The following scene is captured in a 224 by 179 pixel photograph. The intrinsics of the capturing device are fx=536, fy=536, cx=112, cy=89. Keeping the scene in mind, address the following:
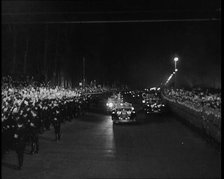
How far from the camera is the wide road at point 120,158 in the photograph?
16.2m

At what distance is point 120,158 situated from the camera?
20.0 meters

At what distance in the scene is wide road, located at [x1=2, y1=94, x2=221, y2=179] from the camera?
1625 centimetres

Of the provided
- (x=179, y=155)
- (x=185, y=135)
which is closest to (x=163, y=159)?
(x=179, y=155)

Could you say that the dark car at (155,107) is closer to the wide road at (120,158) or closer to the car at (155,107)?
the car at (155,107)

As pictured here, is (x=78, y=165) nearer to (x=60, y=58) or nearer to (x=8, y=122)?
(x=8, y=122)

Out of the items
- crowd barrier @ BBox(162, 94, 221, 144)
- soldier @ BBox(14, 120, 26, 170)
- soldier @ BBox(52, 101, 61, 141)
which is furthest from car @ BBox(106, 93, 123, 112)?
soldier @ BBox(14, 120, 26, 170)

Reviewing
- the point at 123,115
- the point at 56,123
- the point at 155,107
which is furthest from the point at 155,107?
the point at 56,123

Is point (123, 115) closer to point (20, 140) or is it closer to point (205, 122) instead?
point (205, 122)

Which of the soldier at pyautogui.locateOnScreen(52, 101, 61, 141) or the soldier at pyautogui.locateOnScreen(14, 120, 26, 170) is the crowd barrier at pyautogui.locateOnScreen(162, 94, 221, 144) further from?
the soldier at pyautogui.locateOnScreen(14, 120, 26, 170)

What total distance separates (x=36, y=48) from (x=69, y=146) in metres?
48.3

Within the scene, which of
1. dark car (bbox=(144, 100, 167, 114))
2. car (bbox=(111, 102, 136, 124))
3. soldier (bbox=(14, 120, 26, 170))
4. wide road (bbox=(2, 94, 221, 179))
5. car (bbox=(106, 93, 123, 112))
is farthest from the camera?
dark car (bbox=(144, 100, 167, 114))

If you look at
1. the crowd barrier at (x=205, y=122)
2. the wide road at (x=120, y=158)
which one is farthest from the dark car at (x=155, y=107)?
the wide road at (x=120, y=158)

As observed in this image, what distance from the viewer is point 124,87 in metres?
165

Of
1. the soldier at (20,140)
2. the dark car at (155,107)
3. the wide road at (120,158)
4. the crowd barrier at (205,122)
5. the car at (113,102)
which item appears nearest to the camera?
the wide road at (120,158)
